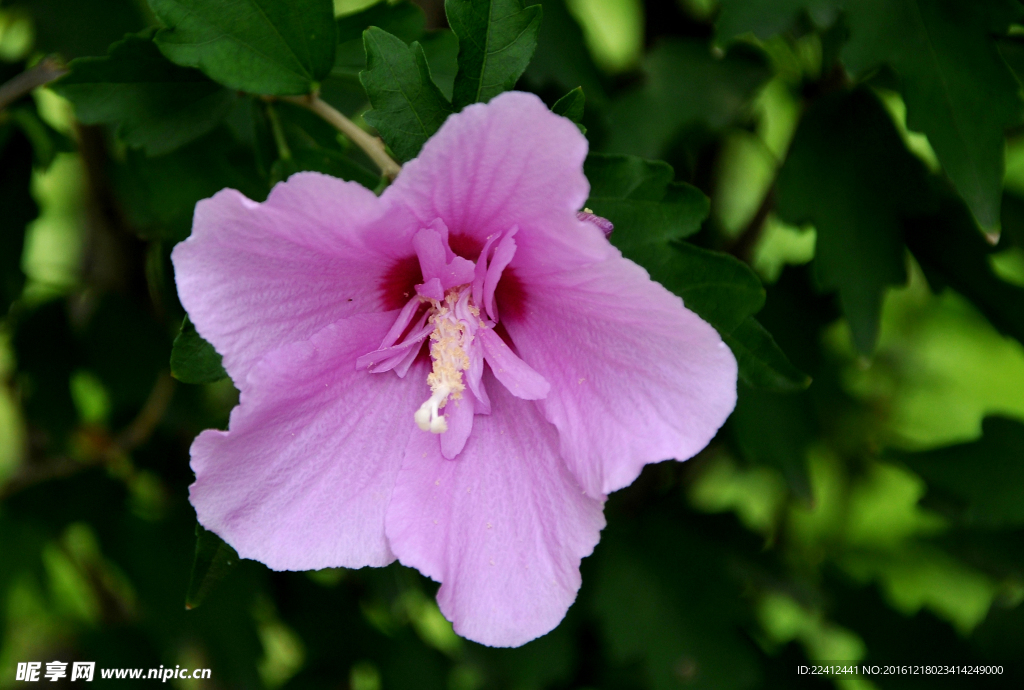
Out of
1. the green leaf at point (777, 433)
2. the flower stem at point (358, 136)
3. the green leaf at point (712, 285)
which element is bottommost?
the green leaf at point (777, 433)

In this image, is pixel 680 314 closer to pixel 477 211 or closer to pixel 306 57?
pixel 477 211

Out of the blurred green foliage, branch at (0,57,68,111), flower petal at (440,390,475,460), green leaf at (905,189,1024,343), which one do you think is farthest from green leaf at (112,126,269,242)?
green leaf at (905,189,1024,343)

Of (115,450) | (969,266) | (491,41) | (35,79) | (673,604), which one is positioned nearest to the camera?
(491,41)

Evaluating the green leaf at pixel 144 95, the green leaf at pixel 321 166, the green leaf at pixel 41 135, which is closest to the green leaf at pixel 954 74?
the green leaf at pixel 321 166

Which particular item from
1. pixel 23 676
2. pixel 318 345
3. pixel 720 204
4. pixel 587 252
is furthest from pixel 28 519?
pixel 720 204

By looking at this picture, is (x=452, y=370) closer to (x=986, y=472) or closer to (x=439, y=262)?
(x=439, y=262)

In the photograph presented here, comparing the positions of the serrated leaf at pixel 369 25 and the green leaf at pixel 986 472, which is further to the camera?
the green leaf at pixel 986 472

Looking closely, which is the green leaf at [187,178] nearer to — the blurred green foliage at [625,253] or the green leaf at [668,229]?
the blurred green foliage at [625,253]

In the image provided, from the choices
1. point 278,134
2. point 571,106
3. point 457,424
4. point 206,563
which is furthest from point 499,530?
point 278,134
